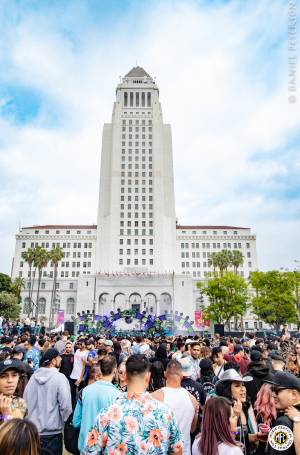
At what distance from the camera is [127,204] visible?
76562 millimetres

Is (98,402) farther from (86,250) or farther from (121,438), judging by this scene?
(86,250)

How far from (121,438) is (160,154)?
3101 inches

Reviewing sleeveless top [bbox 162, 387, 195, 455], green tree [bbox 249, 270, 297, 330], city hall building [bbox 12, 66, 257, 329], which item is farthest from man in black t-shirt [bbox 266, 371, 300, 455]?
city hall building [bbox 12, 66, 257, 329]

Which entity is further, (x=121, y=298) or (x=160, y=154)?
(x=160, y=154)

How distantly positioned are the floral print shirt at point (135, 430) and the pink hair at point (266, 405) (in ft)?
6.02

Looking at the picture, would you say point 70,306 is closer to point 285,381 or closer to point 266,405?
point 266,405

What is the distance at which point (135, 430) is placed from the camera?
2.71 meters

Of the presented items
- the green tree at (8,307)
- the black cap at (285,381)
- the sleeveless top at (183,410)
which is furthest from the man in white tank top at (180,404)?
the green tree at (8,307)

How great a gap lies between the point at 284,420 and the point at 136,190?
7525 cm

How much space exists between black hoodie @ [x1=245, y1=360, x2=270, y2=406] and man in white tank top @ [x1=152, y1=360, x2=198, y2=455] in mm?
1936

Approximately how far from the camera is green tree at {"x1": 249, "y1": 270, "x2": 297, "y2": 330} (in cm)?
5028

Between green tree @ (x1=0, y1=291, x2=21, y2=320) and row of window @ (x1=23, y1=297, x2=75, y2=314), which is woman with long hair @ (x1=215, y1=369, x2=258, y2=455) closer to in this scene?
green tree @ (x1=0, y1=291, x2=21, y2=320)

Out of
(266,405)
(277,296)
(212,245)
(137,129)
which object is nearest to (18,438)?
(266,405)

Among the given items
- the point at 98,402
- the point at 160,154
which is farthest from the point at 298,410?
the point at 160,154
